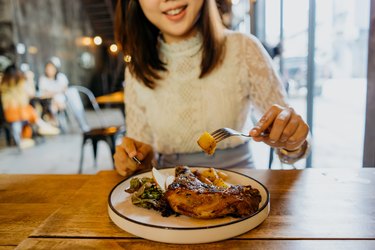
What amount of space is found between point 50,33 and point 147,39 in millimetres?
8982

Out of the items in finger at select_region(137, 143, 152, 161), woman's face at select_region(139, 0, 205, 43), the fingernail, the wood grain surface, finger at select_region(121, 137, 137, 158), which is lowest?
the wood grain surface

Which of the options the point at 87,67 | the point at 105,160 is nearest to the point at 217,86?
the point at 105,160

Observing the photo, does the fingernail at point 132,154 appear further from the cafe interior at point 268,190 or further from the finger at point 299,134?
the finger at point 299,134

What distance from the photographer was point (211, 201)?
0.74 metres

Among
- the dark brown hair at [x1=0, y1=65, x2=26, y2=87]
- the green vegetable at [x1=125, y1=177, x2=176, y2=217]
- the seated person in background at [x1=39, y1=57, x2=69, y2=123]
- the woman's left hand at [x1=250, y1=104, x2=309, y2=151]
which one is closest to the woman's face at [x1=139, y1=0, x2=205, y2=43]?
the woman's left hand at [x1=250, y1=104, x2=309, y2=151]

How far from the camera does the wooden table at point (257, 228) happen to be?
0.69 m

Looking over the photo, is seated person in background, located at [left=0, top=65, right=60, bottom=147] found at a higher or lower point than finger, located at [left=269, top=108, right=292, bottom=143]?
lower

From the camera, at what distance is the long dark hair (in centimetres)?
159

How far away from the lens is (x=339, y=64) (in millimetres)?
3838

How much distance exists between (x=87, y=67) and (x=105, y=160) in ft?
24.5

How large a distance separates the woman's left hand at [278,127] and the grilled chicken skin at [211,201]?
228 mm

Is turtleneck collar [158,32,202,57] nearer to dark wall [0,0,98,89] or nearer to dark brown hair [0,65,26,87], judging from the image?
dark brown hair [0,65,26,87]

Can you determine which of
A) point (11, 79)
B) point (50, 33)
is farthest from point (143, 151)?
point (50, 33)

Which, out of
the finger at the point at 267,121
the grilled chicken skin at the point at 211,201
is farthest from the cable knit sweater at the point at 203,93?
the grilled chicken skin at the point at 211,201
